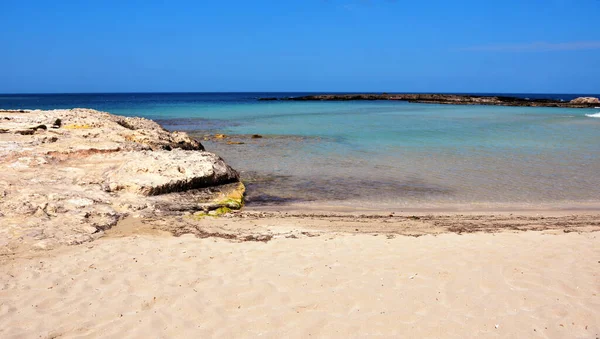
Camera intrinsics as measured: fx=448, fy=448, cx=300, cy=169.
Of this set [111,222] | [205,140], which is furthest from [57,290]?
[205,140]

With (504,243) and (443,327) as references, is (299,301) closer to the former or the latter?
(443,327)

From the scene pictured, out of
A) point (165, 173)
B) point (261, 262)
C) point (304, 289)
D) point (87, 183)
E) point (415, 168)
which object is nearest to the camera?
point (304, 289)

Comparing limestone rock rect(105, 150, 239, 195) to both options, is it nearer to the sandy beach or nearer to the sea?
the sandy beach

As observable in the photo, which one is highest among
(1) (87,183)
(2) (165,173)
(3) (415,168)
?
(2) (165,173)

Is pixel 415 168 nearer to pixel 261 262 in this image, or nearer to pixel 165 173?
pixel 165 173

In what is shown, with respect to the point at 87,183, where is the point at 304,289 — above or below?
below

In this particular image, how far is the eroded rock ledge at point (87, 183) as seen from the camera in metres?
5.91

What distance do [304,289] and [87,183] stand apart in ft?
17.0

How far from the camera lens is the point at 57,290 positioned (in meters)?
4.19

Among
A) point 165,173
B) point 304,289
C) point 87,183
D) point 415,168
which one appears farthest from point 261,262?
point 415,168

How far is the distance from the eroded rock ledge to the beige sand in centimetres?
81

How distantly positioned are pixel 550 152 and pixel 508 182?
20.0 feet

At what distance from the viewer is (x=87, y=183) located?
774 centimetres

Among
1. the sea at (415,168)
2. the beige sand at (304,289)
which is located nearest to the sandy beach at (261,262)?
the beige sand at (304,289)
